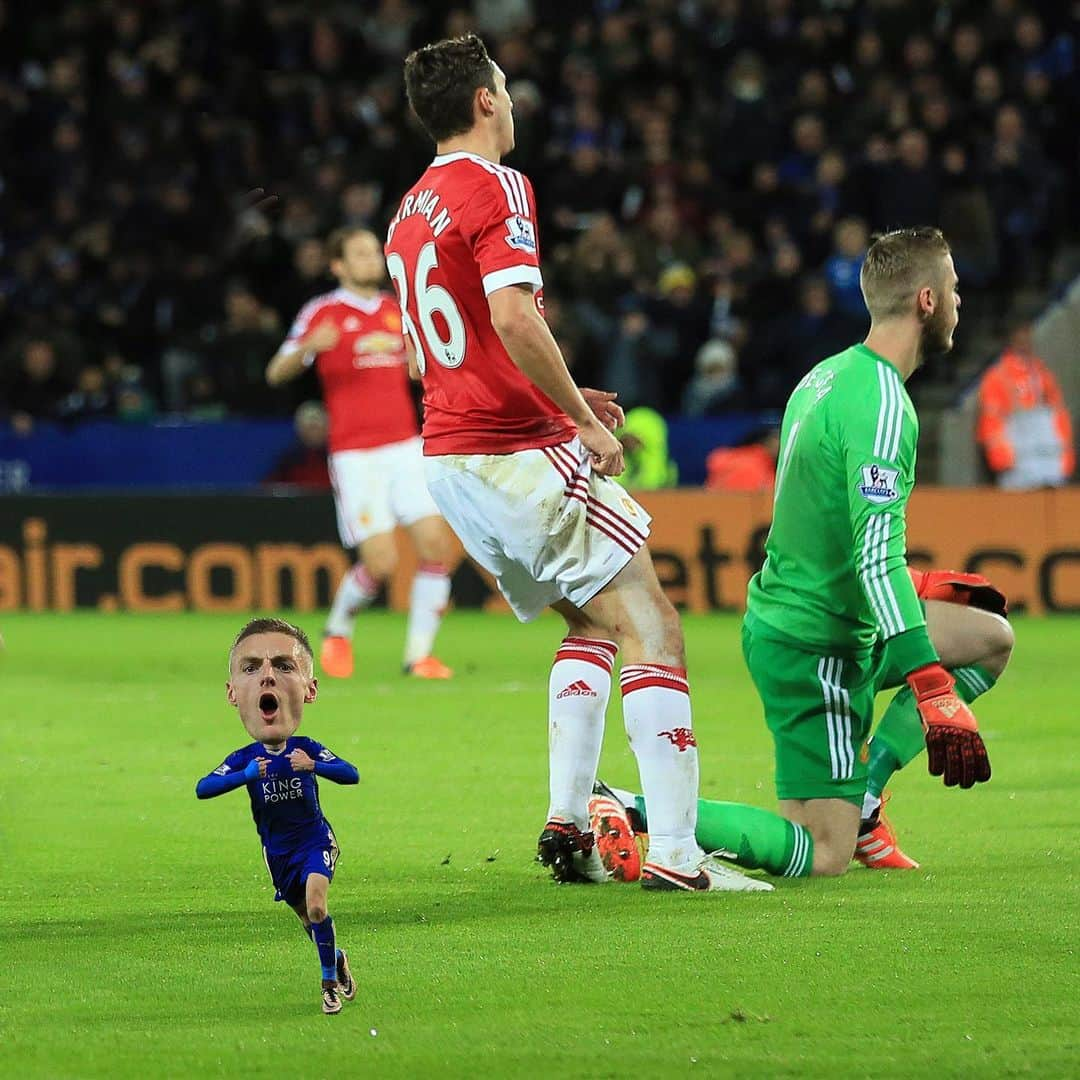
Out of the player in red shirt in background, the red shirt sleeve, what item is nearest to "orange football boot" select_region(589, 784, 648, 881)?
the red shirt sleeve

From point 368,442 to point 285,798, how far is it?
314 inches

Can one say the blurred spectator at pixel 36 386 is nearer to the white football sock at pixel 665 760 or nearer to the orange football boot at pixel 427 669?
the orange football boot at pixel 427 669

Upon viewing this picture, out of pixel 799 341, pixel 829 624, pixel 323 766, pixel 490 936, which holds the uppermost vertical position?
pixel 799 341

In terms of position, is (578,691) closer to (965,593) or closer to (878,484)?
(878,484)

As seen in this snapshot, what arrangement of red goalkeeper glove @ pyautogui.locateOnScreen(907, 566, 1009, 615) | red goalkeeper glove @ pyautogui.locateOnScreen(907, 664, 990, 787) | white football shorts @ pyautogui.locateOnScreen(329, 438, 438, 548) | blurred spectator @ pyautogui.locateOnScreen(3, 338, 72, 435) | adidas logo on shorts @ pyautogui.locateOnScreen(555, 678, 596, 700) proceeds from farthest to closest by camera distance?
1. blurred spectator @ pyautogui.locateOnScreen(3, 338, 72, 435)
2. white football shorts @ pyautogui.locateOnScreen(329, 438, 438, 548)
3. red goalkeeper glove @ pyautogui.locateOnScreen(907, 566, 1009, 615)
4. adidas logo on shorts @ pyautogui.locateOnScreen(555, 678, 596, 700)
5. red goalkeeper glove @ pyautogui.locateOnScreen(907, 664, 990, 787)

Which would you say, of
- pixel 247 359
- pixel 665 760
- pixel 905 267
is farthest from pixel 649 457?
pixel 665 760

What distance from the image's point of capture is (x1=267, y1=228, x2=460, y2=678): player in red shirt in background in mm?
11922

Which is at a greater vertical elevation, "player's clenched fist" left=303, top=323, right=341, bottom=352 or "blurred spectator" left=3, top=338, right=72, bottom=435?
"blurred spectator" left=3, top=338, right=72, bottom=435

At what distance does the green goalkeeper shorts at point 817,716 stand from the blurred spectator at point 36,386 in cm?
1384

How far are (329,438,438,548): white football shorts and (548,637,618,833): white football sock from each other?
19.3 feet

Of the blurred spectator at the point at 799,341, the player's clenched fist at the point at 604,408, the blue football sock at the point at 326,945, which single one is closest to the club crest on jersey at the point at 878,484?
the player's clenched fist at the point at 604,408

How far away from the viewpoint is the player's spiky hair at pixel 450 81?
612cm

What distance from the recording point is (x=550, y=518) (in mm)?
6016

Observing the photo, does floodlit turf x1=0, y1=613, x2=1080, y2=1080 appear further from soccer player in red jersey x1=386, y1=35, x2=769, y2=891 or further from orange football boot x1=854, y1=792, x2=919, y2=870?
soccer player in red jersey x1=386, y1=35, x2=769, y2=891
